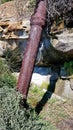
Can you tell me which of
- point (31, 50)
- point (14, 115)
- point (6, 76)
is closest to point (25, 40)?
point (6, 76)

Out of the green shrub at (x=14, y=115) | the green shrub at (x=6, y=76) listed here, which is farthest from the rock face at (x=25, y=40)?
the green shrub at (x=14, y=115)

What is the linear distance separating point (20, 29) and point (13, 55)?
71cm

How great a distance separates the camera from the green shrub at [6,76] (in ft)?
19.8

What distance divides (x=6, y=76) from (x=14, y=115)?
2.05m

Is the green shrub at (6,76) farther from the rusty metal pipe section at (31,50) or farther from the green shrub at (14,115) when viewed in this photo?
the green shrub at (14,115)

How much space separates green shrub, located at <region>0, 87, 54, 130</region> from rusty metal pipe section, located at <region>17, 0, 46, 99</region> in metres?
0.40

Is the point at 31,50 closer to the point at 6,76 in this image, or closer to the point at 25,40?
the point at 25,40

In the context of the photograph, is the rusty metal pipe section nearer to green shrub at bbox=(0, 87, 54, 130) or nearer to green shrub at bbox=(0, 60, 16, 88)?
green shrub at bbox=(0, 87, 54, 130)

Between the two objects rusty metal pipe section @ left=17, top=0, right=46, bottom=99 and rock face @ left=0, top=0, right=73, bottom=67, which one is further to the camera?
rock face @ left=0, top=0, right=73, bottom=67

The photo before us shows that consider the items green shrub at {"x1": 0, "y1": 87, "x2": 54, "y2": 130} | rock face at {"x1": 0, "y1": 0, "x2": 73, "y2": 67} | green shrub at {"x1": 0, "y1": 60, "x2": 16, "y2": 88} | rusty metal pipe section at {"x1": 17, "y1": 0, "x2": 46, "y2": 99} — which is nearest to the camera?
green shrub at {"x1": 0, "y1": 87, "x2": 54, "y2": 130}

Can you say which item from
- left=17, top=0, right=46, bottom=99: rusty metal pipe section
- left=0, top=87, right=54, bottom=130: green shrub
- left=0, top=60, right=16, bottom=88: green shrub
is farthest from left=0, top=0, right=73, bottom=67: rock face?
left=0, top=87, right=54, bottom=130: green shrub

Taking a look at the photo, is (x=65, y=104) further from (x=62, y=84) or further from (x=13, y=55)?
(x=13, y=55)

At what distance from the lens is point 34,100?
5.87 meters

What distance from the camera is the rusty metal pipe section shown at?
5027mm
